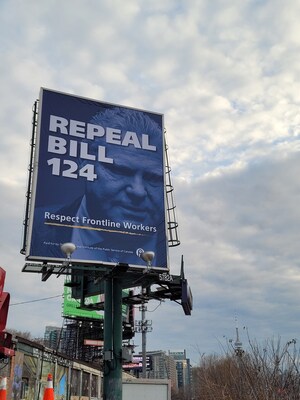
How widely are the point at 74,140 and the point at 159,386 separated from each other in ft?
25.5

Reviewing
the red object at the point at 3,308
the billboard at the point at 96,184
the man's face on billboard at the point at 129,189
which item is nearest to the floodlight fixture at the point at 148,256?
the billboard at the point at 96,184

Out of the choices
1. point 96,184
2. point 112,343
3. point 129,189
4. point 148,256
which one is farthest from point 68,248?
point 129,189

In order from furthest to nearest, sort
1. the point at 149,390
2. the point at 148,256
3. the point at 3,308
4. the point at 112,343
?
1. the point at 112,343
2. the point at 148,256
3. the point at 149,390
4. the point at 3,308

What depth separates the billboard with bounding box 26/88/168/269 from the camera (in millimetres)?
13289

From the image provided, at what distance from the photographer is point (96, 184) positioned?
14.3m

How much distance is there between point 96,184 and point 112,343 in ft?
15.8

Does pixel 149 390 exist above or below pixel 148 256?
below

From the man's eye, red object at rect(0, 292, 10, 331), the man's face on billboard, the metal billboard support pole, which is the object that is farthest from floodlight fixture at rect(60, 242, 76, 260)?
red object at rect(0, 292, 10, 331)

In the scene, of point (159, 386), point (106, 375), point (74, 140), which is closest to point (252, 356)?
point (159, 386)

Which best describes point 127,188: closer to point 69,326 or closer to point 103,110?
point 103,110

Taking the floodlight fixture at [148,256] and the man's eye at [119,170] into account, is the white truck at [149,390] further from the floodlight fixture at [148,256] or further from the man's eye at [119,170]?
the man's eye at [119,170]

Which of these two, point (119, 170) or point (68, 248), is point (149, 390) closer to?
point (68, 248)

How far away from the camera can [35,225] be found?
13.0 metres

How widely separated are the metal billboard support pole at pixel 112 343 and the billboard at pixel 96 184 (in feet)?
3.54
